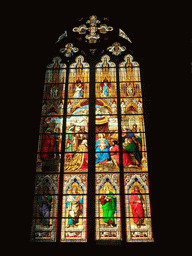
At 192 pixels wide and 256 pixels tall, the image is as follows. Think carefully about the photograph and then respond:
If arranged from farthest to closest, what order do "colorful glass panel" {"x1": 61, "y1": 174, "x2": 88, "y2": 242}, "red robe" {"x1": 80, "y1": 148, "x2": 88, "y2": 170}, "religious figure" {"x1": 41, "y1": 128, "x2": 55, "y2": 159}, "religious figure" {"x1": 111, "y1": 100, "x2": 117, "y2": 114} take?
"religious figure" {"x1": 111, "y1": 100, "x2": 117, "y2": 114}
"religious figure" {"x1": 41, "y1": 128, "x2": 55, "y2": 159}
"red robe" {"x1": 80, "y1": 148, "x2": 88, "y2": 170}
"colorful glass panel" {"x1": 61, "y1": 174, "x2": 88, "y2": 242}

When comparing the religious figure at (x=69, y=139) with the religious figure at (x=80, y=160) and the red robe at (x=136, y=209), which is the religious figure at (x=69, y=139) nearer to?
the religious figure at (x=80, y=160)

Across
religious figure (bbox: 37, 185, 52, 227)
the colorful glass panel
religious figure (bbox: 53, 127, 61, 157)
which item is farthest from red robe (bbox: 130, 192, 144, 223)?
religious figure (bbox: 53, 127, 61, 157)

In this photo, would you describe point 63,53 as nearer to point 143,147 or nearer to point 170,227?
point 143,147

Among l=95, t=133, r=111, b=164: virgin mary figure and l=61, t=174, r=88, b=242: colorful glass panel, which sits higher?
l=95, t=133, r=111, b=164: virgin mary figure

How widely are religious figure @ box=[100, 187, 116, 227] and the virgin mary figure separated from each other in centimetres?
56

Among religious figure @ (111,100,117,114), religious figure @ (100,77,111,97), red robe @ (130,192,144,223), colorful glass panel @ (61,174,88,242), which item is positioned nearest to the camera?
colorful glass panel @ (61,174,88,242)

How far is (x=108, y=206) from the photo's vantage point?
6203 millimetres

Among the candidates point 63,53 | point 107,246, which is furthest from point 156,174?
point 63,53

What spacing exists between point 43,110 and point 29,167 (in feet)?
4.52

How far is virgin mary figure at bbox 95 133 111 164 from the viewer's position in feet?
21.9

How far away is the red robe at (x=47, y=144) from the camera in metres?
6.85

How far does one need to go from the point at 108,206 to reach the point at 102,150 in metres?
1.08

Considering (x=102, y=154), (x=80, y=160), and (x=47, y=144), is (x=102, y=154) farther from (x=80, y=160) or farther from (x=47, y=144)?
(x=47, y=144)

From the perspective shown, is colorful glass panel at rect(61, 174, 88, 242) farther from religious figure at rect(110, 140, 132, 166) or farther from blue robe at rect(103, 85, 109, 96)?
blue robe at rect(103, 85, 109, 96)
